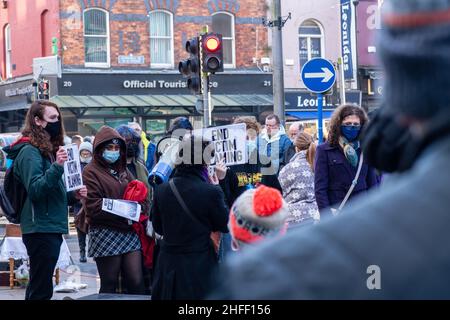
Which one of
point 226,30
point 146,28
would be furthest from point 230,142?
point 226,30

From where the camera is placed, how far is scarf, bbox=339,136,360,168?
7.88m

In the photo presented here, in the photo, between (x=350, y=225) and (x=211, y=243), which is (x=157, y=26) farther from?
(x=350, y=225)

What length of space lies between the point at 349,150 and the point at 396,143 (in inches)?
249

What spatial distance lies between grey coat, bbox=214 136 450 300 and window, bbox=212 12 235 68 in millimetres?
30934

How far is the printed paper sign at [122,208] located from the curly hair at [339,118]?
1.74 meters

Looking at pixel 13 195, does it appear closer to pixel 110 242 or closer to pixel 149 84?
pixel 110 242

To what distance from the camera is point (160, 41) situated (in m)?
31.1

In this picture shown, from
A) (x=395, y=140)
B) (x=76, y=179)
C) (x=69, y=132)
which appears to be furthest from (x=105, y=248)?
(x=69, y=132)

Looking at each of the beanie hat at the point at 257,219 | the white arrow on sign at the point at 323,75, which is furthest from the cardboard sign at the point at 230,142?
the white arrow on sign at the point at 323,75

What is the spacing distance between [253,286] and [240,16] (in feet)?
103

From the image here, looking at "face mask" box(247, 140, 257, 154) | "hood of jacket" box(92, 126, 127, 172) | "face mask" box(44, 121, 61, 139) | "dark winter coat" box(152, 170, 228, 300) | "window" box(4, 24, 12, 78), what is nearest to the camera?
"dark winter coat" box(152, 170, 228, 300)

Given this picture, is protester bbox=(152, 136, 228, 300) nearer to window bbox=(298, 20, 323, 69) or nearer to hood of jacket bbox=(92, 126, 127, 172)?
hood of jacket bbox=(92, 126, 127, 172)

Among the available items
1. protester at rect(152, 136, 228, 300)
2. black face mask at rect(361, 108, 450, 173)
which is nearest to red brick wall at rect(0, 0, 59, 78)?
protester at rect(152, 136, 228, 300)
